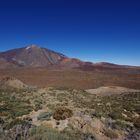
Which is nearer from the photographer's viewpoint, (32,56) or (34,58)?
(34,58)

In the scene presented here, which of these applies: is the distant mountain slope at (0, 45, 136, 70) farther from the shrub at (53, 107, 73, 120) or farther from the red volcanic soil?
the shrub at (53, 107, 73, 120)

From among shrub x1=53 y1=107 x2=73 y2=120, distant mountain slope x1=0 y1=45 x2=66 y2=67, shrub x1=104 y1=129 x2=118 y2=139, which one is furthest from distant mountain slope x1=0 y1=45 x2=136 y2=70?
shrub x1=104 y1=129 x2=118 y2=139

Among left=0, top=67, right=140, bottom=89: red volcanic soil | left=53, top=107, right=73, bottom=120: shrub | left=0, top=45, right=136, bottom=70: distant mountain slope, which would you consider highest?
left=0, top=45, right=136, bottom=70: distant mountain slope

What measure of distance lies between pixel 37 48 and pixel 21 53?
13.5 m

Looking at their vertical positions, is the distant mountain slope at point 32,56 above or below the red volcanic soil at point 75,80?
above

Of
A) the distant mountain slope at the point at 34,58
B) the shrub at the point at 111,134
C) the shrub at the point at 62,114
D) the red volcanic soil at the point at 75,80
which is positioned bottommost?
the red volcanic soil at the point at 75,80

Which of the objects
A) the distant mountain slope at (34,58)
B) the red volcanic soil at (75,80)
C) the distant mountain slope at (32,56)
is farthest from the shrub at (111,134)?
the distant mountain slope at (32,56)

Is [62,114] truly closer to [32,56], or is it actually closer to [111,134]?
[111,134]

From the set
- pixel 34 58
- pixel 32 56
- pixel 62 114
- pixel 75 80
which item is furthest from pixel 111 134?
pixel 32 56

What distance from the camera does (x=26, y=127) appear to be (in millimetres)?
9695

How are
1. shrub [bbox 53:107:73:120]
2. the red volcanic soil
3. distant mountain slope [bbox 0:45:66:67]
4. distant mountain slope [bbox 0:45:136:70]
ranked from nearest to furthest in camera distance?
shrub [bbox 53:107:73:120] < the red volcanic soil < distant mountain slope [bbox 0:45:136:70] < distant mountain slope [bbox 0:45:66:67]

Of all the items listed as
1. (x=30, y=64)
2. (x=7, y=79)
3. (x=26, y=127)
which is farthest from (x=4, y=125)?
(x=30, y=64)

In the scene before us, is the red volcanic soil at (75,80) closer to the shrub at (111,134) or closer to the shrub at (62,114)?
the shrub at (62,114)

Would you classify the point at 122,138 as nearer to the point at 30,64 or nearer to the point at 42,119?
the point at 42,119
